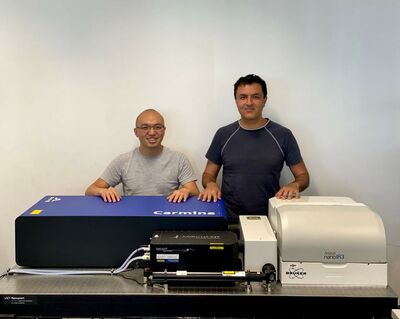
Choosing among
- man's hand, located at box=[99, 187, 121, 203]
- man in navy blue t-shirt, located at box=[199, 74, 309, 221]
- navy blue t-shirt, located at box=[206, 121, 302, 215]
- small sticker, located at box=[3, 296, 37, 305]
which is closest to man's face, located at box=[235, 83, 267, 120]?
man in navy blue t-shirt, located at box=[199, 74, 309, 221]

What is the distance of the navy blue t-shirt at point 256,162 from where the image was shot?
247 cm

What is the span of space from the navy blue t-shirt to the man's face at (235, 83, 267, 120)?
0.10 m

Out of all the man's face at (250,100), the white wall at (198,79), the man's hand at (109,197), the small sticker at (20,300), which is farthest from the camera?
the white wall at (198,79)

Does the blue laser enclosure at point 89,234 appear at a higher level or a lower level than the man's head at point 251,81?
lower

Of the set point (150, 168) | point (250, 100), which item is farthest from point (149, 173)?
point (250, 100)

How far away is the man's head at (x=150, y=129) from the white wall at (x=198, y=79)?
0.27 metres

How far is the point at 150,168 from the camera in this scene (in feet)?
8.25

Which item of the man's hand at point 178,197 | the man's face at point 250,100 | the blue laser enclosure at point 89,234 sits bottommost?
the blue laser enclosure at point 89,234

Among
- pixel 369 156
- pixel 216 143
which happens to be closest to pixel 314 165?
pixel 369 156

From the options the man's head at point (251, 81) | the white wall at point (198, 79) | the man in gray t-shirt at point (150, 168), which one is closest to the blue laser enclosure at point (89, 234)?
the man in gray t-shirt at point (150, 168)

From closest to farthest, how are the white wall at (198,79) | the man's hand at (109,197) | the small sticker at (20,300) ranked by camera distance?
the small sticker at (20,300) → the man's hand at (109,197) → the white wall at (198,79)

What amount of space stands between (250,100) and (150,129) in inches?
24.1

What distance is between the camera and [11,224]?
9.41 ft

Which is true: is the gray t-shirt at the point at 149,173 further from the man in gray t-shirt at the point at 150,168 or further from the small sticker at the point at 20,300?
the small sticker at the point at 20,300
